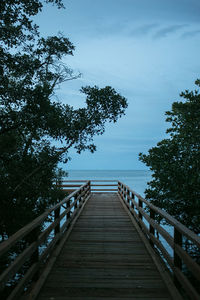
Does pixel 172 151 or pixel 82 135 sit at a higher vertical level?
pixel 82 135

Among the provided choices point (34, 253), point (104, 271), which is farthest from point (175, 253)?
point (34, 253)

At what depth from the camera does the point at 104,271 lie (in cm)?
393

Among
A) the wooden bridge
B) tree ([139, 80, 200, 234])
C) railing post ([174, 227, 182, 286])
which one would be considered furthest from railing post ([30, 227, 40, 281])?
tree ([139, 80, 200, 234])

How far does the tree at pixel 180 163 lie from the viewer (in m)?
7.55

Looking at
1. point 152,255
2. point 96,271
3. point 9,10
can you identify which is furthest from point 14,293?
point 9,10

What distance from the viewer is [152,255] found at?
4582mm

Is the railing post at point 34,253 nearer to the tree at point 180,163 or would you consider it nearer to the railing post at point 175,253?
the railing post at point 175,253

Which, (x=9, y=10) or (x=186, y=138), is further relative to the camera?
(x=186, y=138)

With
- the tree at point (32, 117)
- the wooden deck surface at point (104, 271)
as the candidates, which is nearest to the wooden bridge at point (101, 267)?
the wooden deck surface at point (104, 271)

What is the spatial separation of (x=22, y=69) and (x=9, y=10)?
141cm

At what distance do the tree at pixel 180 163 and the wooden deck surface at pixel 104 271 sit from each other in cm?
222

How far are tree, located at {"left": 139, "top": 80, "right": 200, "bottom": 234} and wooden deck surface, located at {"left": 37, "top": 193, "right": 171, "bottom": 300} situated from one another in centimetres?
222

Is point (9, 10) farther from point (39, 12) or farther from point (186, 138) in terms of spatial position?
point (186, 138)

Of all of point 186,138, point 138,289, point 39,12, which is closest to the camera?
point 138,289
